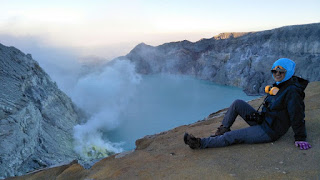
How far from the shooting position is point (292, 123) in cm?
346

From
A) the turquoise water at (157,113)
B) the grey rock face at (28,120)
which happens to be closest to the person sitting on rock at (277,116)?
the grey rock face at (28,120)

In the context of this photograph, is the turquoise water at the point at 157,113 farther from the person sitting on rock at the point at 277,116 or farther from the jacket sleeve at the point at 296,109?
the jacket sleeve at the point at 296,109

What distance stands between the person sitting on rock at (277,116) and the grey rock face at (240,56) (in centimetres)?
3822

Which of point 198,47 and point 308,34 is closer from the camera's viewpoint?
point 308,34

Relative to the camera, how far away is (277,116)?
362 centimetres

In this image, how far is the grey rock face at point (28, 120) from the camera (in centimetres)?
860

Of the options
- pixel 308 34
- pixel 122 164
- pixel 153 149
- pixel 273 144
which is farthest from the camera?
pixel 308 34

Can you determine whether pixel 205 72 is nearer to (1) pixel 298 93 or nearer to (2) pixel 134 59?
(2) pixel 134 59

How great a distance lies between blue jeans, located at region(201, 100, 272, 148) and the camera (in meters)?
3.86

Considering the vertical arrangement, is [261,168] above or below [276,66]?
below

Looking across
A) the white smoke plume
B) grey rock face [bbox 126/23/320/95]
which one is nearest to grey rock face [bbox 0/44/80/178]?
the white smoke plume

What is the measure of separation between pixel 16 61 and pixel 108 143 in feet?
28.6

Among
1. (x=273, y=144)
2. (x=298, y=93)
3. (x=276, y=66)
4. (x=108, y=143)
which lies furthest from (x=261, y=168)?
(x=108, y=143)

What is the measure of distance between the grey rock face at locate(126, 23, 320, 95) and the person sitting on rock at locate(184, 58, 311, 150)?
38.2 metres
